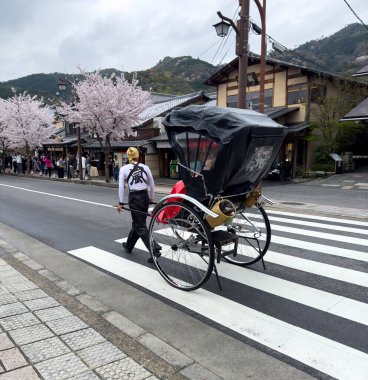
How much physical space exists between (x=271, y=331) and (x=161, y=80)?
5996 cm

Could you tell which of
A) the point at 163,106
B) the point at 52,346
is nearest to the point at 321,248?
the point at 52,346

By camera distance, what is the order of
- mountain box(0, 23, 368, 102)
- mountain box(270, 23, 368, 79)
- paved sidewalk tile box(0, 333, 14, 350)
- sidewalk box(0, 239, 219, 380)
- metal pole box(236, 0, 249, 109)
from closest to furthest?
sidewalk box(0, 239, 219, 380) < paved sidewalk tile box(0, 333, 14, 350) < metal pole box(236, 0, 249, 109) < mountain box(0, 23, 368, 102) < mountain box(270, 23, 368, 79)

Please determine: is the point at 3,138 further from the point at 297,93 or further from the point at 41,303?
the point at 41,303

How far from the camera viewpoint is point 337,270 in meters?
4.89

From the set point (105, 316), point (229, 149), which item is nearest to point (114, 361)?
point (105, 316)

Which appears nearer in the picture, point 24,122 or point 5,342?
point 5,342

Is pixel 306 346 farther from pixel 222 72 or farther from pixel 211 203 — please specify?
pixel 222 72

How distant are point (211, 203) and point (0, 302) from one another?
2.64 m

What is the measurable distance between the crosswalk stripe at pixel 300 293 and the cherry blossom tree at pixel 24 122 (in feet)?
99.8

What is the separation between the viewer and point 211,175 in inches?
160

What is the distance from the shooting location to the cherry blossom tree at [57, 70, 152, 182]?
66.7 ft

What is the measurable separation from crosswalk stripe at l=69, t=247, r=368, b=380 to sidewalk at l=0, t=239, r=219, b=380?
0.78m

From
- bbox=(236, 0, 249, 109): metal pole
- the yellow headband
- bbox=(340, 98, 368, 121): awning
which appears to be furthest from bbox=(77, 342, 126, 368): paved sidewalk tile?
bbox=(340, 98, 368, 121): awning

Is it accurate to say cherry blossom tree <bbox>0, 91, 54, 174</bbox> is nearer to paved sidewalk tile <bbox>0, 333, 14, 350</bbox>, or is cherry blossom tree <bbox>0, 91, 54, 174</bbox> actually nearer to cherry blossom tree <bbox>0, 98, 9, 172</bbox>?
cherry blossom tree <bbox>0, 98, 9, 172</bbox>
